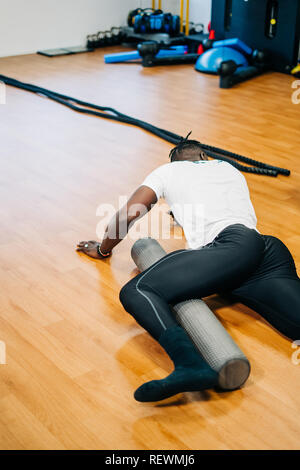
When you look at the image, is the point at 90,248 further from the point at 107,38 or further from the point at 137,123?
the point at 107,38

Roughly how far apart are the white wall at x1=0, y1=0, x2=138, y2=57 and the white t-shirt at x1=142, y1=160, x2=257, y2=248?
5.09 metres

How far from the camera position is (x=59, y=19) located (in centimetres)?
668

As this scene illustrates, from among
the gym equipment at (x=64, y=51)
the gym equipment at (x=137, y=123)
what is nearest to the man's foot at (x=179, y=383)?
the gym equipment at (x=137, y=123)

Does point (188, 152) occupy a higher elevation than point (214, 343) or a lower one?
higher

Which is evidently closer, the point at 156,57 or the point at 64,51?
the point at 156,57

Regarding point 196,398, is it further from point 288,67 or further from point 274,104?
point 288,67

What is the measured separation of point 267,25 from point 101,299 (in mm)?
4312

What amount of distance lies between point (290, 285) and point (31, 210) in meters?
1.54

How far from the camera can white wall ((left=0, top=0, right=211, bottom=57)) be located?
6359 millimetres

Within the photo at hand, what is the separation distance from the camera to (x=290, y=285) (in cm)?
180

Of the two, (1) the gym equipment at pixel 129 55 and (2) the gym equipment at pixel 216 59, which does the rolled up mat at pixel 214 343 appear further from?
(1) the gym equipment at pixel 129 55

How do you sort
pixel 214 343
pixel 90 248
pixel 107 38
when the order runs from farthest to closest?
pixel 107 38 < pixel 90 248 < pixel 214 343

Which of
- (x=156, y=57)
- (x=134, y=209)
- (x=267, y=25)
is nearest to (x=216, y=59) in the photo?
(x=267, y=25)

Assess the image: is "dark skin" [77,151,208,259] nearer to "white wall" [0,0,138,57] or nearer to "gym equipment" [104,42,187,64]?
"gym equipment" [104,42,187,64]
